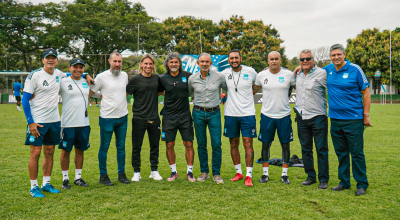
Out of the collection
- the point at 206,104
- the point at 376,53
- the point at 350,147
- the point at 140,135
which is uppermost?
the point at 376,53

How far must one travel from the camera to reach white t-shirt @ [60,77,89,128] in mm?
4727

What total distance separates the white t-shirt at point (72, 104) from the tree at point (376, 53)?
36.9 m

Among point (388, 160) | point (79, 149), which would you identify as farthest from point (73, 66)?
point (388, 160)

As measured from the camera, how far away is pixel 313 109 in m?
4.82

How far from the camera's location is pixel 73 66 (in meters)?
4.79

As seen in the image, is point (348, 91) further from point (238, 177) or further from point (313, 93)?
point (238, 177)

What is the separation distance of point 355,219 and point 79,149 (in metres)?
3.92

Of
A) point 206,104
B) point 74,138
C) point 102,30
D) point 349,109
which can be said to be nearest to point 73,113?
point 74,138

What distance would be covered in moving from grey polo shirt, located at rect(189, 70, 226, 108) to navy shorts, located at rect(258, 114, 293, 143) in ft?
2.81

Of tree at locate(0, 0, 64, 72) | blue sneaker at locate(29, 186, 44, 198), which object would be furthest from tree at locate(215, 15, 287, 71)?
blue sneaker at locate(29, 186, 44, 198)

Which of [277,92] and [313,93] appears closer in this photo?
[313,93]

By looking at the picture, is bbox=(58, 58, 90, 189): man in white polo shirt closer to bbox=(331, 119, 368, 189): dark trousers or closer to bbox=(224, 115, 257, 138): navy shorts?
bbox=(224, 115, 257, 138): navy shorts

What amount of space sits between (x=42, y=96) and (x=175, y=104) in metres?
1.95

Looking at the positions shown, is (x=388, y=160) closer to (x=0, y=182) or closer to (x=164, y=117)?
(x=164, y=117)
